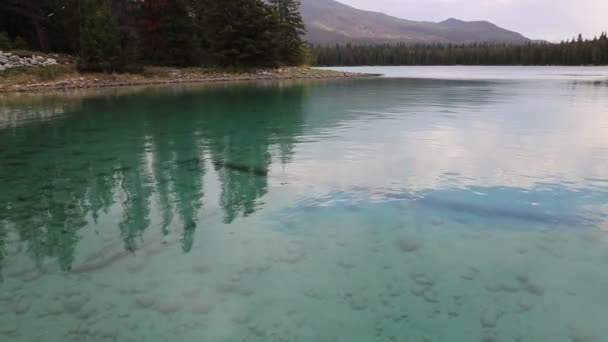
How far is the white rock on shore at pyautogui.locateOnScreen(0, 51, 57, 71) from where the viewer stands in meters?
54.3

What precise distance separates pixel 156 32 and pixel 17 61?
22470mm

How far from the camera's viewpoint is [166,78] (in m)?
67.1

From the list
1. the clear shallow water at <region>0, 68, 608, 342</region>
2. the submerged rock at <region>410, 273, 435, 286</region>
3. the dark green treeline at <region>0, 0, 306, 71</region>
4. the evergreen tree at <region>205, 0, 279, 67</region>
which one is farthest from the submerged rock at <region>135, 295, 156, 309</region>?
the evergreen tree at <region>205, 0, 279, 67</region>

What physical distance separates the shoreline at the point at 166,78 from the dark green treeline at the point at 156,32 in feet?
7.08

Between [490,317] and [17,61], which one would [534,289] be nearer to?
[490,317]

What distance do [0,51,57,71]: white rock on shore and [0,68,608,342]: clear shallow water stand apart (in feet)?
141

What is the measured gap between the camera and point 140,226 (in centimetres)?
1005

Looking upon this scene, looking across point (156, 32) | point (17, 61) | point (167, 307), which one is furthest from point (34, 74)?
point (167, 307)

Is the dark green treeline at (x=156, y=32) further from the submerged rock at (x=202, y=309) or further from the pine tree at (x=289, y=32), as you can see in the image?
the submerged rock at (x=202, y=309)

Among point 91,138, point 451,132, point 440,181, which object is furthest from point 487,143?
point 91,138

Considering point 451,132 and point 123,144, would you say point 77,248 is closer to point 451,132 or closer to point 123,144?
point 123,144

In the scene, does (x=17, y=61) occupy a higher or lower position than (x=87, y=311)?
higher

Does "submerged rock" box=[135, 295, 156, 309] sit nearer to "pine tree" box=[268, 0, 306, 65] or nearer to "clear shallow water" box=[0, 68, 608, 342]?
"clear shallow water" box=[0, 68, 608, 342]

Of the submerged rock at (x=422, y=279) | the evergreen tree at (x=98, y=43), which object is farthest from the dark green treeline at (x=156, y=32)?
the submerged rock at (x=422, y=279)
